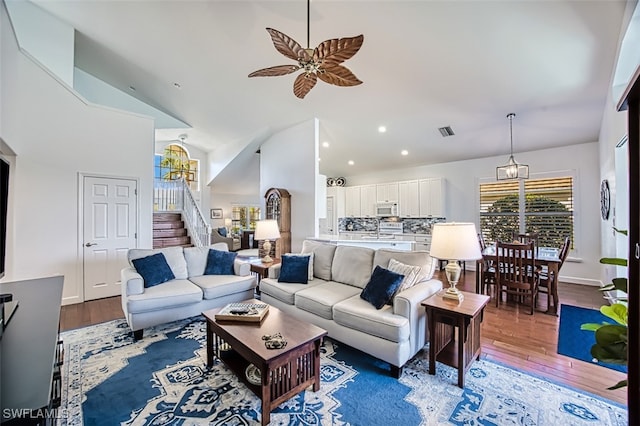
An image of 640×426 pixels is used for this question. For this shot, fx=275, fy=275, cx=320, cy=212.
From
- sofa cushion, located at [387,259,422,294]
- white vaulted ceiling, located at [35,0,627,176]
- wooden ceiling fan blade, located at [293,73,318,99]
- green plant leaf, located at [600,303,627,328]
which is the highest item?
white vaulted ceiling, located at [35,0,627,176]

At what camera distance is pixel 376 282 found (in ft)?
9.16

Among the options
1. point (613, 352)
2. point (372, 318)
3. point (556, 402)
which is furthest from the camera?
point (372, 318)

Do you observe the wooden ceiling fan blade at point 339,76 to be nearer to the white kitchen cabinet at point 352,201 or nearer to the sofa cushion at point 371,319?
the sofa cushion at point 371,319

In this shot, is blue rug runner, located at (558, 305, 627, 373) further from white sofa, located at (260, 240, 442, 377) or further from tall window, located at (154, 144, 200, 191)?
tall window, located at (154, 144, 200, 191)

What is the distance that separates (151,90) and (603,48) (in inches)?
298

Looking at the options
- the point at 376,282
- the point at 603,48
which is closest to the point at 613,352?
the point at 376,282

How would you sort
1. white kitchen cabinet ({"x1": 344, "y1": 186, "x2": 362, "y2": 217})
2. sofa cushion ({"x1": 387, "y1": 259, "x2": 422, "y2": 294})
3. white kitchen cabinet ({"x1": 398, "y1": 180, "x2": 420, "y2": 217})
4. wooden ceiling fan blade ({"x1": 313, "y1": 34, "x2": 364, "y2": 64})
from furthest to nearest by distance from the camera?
white kitchen cabinet ({"x1": 344, "y1": 186, "x2": 362, "y2": 217}) → white kitchen cabinet ({"x1": 398, "y1": 180, "x2": 420, "y2": 217}) → sofa cushion ({"x1": 387, "y1": 259, "x2": 422, "y2": 294}) → wooden ceiling fan blade ({"x1": 313, "y1": 34, "x2": 364, "y2": 64})

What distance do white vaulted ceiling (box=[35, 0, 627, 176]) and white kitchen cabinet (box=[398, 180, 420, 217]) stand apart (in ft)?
3.07

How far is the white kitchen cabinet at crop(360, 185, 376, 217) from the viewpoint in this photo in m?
8.11

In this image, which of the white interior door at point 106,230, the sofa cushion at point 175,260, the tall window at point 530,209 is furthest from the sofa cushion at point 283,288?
the tall window at point 530,209

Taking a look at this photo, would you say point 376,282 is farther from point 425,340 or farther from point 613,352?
point 613,352

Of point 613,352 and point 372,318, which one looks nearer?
point 613,352

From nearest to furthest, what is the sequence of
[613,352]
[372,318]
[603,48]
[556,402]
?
[613,352] < [556,402] < [372,318] < [603,48]

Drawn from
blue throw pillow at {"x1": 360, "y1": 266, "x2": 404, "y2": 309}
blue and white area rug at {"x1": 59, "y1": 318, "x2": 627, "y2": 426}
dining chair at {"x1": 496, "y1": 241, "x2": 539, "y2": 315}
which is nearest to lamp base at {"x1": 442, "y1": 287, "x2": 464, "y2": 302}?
blue throw pillow at {"x1": 360, "y1": 266, "x2": 404, "y2": 309}
